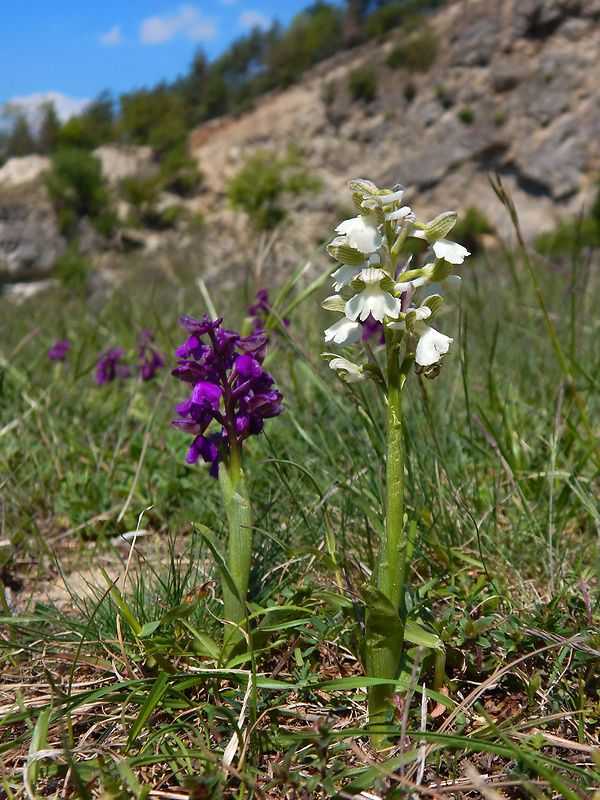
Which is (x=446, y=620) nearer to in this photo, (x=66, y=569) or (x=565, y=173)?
(x=66, y=569)

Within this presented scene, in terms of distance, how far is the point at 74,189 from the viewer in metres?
32.1

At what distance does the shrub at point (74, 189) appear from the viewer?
31781 millimetres

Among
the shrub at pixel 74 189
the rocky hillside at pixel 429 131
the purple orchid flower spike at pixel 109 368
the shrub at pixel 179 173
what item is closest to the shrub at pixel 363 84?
the rocky hillside at pixel 429 131

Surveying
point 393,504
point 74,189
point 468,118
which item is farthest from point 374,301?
point 74,189

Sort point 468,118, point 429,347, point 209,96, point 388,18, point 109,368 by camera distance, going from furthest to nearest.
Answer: point 209,96
point 388,18
point 468,118
point 109,368
point 429,347

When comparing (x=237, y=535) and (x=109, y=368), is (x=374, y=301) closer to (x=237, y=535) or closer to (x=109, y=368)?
(x=237, y=535)

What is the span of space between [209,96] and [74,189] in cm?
1662

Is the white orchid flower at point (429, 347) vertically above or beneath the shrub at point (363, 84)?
beneath

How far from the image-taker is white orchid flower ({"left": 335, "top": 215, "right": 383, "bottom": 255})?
1015 millimetres

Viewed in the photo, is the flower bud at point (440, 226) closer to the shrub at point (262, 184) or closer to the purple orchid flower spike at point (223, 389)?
the purple orchid flower spike at point (223, 389)

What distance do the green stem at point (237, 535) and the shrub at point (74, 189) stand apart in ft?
112

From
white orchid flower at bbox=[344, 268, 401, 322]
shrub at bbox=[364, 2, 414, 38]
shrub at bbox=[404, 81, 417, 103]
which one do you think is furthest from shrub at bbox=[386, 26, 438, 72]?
white orchid flower at bbox=[344, 268, 401, 322]

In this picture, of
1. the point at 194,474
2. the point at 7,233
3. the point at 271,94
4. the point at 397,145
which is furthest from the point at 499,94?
the point at 194,474

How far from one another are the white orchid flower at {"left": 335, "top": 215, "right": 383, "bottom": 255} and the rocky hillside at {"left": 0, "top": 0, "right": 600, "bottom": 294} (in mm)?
21859
